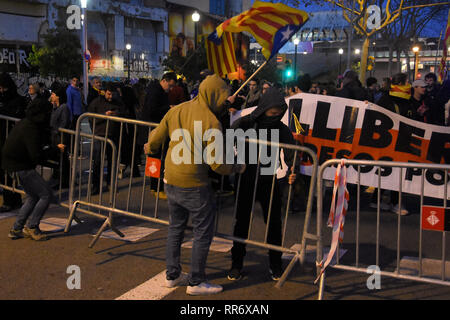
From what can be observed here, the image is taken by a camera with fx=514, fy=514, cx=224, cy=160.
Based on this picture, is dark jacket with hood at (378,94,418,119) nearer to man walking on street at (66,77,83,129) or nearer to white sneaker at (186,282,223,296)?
white sneaker at (186,282,223,296)

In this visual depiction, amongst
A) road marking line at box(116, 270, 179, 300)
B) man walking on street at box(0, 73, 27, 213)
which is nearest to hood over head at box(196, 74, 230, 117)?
road marking line at box(116, 270, 179, 300)

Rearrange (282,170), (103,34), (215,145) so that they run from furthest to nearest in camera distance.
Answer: (103,34)
(282,170)
(215,145)

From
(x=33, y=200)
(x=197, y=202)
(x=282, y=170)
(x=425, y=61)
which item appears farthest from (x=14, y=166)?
(x=425, y=61)

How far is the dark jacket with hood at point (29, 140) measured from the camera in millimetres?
5812

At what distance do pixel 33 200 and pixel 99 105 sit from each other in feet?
11.9

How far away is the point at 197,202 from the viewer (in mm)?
4387

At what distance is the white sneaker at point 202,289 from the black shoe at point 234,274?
1.16 feet

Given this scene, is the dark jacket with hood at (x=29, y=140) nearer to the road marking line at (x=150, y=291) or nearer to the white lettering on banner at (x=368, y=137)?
the road marking line at (x=150, y=291)

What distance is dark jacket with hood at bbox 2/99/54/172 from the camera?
5.81 m

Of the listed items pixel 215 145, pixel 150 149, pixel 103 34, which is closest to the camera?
pixel 215 145

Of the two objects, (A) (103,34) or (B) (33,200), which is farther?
(A) (103,34)

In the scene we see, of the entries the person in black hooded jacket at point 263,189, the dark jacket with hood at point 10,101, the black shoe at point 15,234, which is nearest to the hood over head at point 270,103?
the person in black hooded jacket at point 263,189
